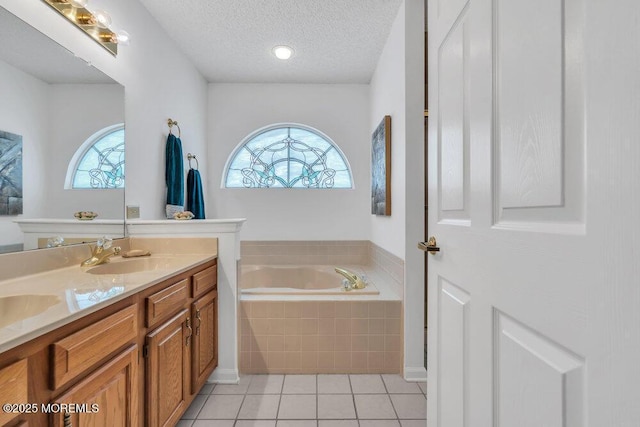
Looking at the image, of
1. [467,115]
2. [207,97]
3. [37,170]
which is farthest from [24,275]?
[207,97]

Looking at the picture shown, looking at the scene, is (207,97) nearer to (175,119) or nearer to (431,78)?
(175,119)

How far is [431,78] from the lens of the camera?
1.20m

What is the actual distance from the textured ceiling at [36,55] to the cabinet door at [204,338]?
1305 millimetres

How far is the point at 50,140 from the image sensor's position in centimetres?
145

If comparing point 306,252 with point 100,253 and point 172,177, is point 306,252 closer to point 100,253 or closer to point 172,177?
point 172,177

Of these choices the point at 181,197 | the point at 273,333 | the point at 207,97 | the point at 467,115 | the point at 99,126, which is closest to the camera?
the point at 467,115

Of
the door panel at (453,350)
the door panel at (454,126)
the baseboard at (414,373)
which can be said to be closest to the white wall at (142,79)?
the door panel at (454,126)

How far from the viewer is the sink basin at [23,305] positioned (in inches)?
40.8

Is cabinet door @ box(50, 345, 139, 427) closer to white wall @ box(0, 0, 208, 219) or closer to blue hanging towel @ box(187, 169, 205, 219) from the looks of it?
white wall @ box(0, 0, 208, 219)

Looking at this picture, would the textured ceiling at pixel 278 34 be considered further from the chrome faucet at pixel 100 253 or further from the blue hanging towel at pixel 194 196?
the chrome faucet at pixel 100 253

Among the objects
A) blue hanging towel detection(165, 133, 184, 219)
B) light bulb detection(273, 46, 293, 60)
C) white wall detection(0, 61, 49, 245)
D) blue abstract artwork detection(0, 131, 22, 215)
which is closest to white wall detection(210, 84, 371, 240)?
light bulb detection(273, 46, 293, 60)

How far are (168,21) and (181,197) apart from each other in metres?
1.34

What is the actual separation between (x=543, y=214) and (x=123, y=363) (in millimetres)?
1340

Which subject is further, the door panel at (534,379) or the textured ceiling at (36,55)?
the textured ceiling at (36,55)
